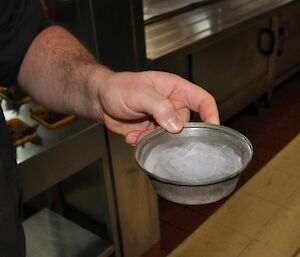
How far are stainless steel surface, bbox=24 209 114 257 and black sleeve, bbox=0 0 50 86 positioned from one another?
0.74m

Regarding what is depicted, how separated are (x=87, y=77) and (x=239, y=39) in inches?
55.5

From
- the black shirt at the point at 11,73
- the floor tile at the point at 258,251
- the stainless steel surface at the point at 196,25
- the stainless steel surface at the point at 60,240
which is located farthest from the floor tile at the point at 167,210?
the black shirt at the point at 11,73

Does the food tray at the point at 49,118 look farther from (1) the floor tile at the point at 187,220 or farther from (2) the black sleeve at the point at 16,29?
(1) the floor tile at the point at 187,220

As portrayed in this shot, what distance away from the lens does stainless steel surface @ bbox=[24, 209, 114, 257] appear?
144 centimetres

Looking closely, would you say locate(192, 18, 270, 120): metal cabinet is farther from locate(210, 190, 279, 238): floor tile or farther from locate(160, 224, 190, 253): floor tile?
locate(210, 190, 279, 238): floor tile

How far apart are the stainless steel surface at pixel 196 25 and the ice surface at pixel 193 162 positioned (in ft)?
2.62

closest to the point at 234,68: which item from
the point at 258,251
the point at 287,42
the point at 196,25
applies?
the point at 196,25

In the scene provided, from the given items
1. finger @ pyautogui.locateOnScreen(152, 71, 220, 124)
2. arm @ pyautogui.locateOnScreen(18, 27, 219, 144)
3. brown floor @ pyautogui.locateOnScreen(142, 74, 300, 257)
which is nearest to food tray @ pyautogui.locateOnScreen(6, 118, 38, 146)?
arm @ pyautogui.locateOnScreen(18, 27, 219, 144)

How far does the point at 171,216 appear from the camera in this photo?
74.4 inches

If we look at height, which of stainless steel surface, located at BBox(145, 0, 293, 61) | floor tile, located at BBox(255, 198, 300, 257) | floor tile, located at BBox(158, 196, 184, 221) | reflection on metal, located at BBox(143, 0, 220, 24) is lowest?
floor tile, located at BBox(158, 196, 184, 221)

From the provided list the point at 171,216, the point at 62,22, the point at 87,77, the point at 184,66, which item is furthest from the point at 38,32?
the point at 171,216

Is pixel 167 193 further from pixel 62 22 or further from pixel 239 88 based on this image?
pixel 239 88

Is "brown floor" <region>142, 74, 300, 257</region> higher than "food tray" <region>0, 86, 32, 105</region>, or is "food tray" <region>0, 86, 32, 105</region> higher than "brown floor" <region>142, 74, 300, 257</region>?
"food tray" <region>0, 86, 32, 105</region>

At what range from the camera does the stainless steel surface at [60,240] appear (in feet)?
4.72
